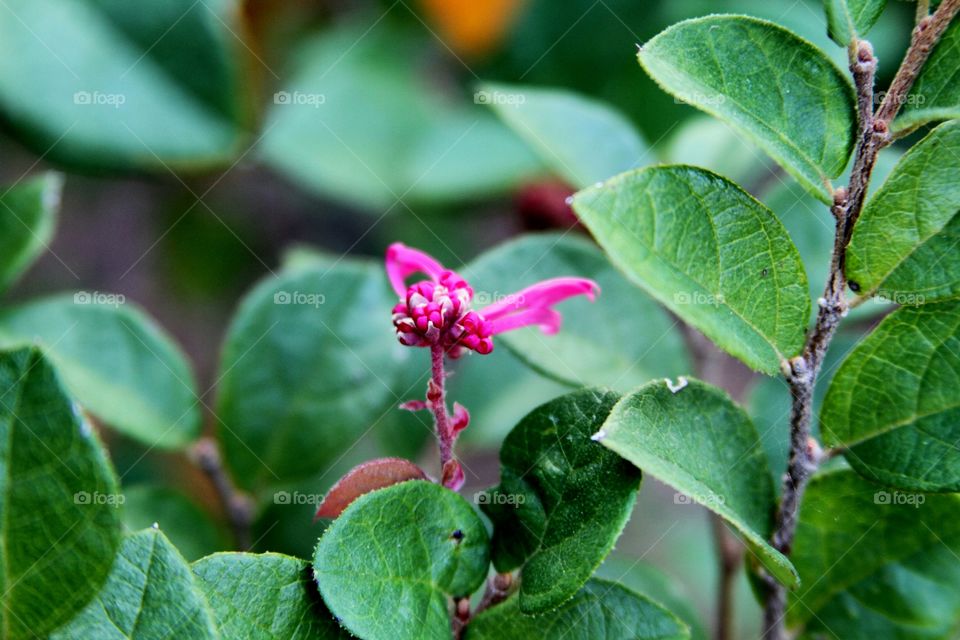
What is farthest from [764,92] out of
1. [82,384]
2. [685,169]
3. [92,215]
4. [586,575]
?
[92,215]

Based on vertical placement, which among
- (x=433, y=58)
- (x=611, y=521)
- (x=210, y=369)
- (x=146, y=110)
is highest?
(x=146, y=110)

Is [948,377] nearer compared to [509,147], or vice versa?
[948,377]

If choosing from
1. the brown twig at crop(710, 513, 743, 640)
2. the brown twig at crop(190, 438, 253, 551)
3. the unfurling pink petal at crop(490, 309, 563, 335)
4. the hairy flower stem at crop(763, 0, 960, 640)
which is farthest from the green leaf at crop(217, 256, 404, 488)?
the hairy flower stem at crop(763, 0, 960, 640)

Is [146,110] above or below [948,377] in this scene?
above

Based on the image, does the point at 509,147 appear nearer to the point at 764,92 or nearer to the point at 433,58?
the point at 433,58

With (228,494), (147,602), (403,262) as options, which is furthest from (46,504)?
(228,494)

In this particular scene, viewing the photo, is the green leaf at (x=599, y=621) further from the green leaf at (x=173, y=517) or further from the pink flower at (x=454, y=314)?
the green leaf at (x=173, y=517)

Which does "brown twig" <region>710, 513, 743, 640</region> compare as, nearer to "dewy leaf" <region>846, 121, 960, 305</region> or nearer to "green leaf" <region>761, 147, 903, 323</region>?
"green leaf" <region>761, 147, 903, 323</region>

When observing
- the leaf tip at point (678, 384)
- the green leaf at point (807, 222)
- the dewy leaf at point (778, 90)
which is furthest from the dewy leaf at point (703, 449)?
the green leaf at point (807, 222)
